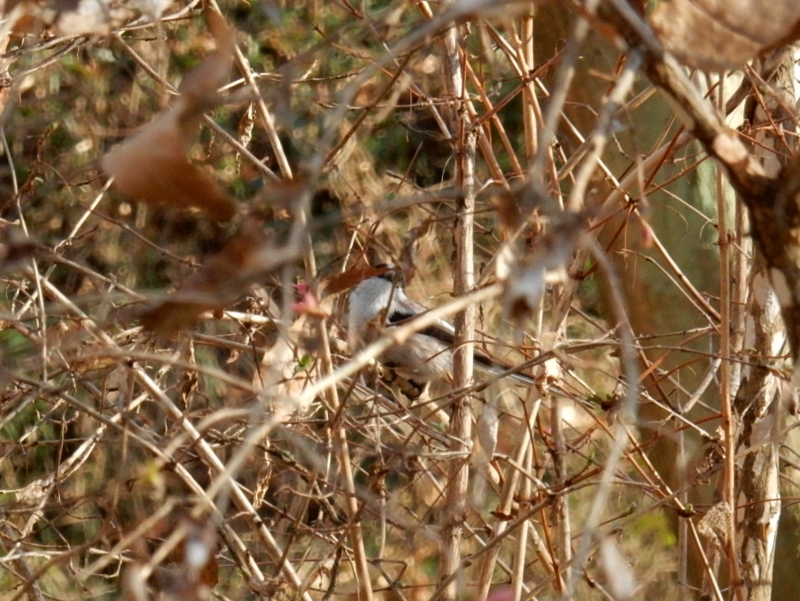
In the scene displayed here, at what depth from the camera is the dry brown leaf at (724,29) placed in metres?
1.01

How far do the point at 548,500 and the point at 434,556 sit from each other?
11.5 feet

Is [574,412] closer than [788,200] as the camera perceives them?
No

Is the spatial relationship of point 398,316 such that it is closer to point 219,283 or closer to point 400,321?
point 400,321

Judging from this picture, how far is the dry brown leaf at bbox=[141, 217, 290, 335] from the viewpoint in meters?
0.87

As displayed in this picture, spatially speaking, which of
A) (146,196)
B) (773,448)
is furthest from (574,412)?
(146,196)

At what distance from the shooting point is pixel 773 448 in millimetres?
2035

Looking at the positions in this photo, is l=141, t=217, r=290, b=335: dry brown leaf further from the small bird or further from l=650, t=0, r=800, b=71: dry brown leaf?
the small bird

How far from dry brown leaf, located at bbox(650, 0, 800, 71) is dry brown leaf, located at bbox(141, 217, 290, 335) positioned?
459mm

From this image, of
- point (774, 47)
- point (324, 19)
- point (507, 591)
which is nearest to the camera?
point (774, 47)

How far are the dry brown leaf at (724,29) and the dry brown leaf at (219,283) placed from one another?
459 millimetres

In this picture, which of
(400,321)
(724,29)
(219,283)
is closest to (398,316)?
(400,321)

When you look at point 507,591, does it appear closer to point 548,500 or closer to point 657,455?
point 548,500

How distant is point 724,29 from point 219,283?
55 cm

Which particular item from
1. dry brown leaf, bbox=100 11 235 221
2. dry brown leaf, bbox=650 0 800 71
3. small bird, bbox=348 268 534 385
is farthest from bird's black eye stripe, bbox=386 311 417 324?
dry brown leaf, bbox=100 11 235 221
